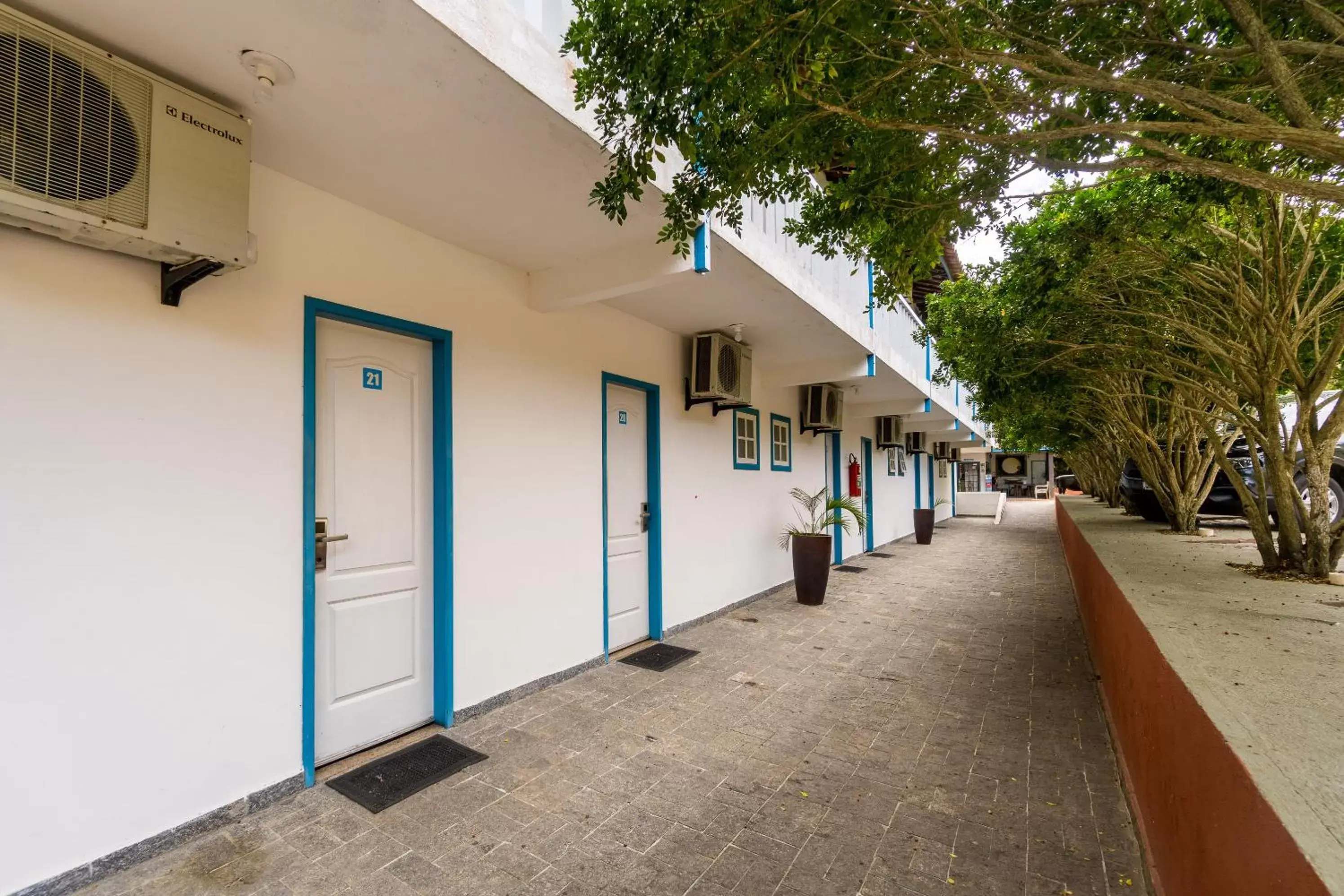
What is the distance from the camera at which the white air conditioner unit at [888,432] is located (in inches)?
457

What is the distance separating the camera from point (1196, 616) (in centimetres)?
278

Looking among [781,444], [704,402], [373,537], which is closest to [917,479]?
[781,444]

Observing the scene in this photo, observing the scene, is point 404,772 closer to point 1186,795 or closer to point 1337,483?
point 1186,795

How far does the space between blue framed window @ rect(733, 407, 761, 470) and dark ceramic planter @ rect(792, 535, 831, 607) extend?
1017 millimetres

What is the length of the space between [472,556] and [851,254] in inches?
111

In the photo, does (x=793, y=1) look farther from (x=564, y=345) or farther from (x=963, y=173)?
(x=564, y=345)

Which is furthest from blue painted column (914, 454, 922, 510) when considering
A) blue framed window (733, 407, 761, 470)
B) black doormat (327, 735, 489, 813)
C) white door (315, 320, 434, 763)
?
black doormat (327, 735, 489, 813)

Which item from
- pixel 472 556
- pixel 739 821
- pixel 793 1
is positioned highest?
pixel 793 1

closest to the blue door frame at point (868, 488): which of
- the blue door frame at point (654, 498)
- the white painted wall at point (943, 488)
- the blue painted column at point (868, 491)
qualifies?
the blue painted column at point (868, 491)

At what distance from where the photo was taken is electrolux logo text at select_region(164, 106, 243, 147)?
2.05 metres

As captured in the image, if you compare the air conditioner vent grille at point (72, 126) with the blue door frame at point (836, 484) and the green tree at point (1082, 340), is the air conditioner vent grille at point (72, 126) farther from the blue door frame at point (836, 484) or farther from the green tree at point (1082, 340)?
the blue door frame at point (836, 484)

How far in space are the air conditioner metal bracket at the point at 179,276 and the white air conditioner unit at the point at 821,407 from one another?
6.51 m

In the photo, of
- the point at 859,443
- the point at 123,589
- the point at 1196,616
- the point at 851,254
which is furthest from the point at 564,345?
the point at 859,443

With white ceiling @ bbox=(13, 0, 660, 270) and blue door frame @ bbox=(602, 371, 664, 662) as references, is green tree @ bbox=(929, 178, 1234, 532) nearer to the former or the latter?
white ceiling @ bbox=(13, 0, 660, 270)
